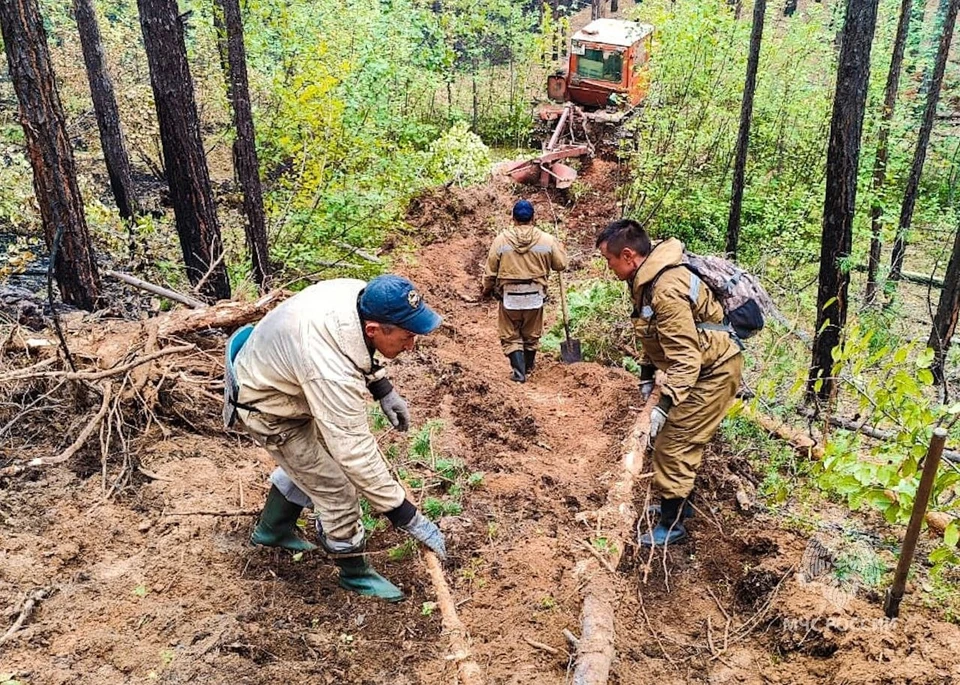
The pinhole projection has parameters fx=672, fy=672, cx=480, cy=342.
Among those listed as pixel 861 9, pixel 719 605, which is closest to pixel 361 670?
pixel 719 605

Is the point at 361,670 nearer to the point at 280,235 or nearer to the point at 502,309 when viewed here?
the point at 502,309

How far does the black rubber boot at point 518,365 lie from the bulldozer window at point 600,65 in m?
13.5

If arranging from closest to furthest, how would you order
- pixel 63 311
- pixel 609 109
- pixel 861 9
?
1. pixel 861 9
2. pixel 63 311
3. pixel 609 109

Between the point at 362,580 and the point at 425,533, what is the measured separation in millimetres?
549

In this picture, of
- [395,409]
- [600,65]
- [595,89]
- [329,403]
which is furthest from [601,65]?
[329,403]

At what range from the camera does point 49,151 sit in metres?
6.61

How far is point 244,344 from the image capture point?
11.9 ft

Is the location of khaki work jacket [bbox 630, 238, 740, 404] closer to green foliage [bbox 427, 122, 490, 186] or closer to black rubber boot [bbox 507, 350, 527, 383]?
black rubber boot [bbox 507, 350, 527, 383]

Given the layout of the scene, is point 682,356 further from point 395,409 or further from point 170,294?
point 170,294

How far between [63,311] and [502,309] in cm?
448

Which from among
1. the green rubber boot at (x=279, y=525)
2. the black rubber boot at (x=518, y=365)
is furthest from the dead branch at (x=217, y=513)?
the black rubber boot at (x=518, y=365)

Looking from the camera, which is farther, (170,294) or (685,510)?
(170,294)

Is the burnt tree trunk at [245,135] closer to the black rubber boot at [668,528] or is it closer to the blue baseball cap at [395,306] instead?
the blue baseball cap at [395,306]

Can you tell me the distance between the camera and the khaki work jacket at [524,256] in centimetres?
688
